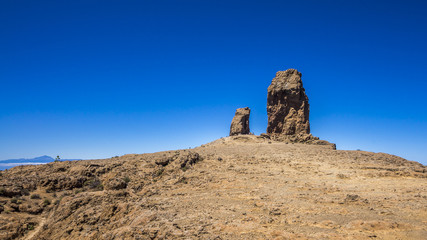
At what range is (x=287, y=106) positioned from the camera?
33.2 metres

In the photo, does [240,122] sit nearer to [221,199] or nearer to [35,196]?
[221,199]

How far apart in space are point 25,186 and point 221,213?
493 inches

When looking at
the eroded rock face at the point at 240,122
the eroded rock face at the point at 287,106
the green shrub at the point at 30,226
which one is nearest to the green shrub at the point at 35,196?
the green shrub at the point at 30,226

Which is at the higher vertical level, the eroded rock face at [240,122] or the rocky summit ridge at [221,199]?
the eroded rock face at [240,122]

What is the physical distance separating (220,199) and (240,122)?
30127 mm

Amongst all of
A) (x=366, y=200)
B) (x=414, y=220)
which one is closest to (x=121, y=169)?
(x=366, y=200)

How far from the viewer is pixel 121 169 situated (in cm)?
1730

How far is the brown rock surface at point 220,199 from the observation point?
808cm

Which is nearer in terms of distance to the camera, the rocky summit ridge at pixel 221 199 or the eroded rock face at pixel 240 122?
the rocky summit ridge at pixel 221 199

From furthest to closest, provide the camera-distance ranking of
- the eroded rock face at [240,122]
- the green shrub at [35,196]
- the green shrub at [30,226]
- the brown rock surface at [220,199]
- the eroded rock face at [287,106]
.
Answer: the eroded rock face at [240,122] → the eroded rock face at [287,106] → the green shrub at [35,196] → the green shrub at [30,226] → the brown rock surface at [220,199]

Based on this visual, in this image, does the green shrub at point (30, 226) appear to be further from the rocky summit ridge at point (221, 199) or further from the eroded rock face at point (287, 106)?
the eroded rock face at point (287, 106)

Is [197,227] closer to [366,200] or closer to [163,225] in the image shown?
[163,225]

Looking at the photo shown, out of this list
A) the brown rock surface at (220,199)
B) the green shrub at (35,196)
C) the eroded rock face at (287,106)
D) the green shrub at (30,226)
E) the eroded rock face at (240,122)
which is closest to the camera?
the brown rock surface at (220,199)

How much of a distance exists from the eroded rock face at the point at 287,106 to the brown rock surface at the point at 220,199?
38.3 feet
